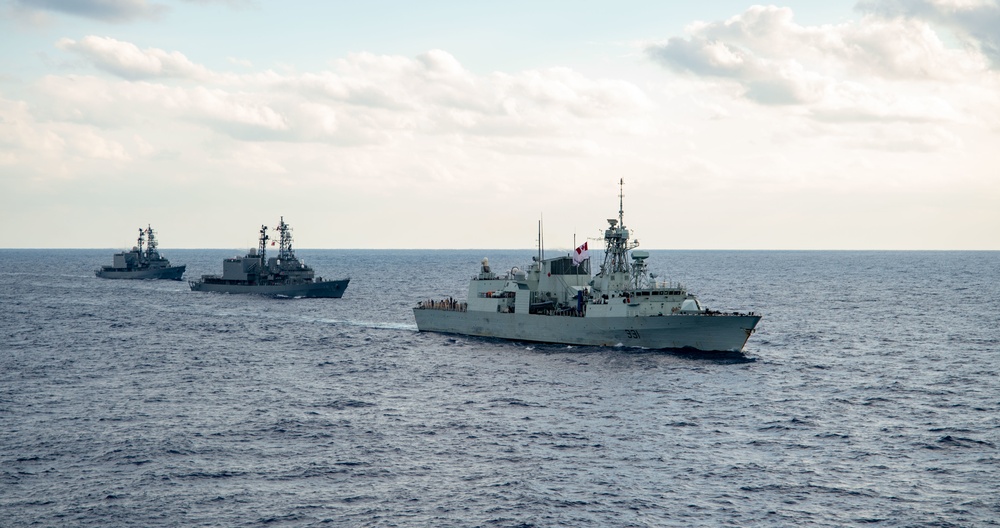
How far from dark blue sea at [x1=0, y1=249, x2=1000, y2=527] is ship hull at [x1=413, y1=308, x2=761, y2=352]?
1.28 meters

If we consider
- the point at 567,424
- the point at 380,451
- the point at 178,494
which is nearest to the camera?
the point at 178,494

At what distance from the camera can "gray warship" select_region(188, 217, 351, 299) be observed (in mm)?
127562

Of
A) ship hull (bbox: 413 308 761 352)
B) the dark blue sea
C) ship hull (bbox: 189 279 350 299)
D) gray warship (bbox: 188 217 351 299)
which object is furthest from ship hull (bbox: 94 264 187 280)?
ship hull (bbox: 413 308 761 352)

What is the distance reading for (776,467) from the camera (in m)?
35.8

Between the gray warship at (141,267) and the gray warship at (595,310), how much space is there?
11359cm

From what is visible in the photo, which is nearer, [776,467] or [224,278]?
[776,467]

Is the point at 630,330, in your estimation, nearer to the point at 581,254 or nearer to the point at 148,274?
the point at 581,254

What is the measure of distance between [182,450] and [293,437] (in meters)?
5.12

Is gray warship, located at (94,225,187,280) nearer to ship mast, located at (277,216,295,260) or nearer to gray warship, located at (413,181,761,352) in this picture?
ship mast, located at (277,216,295,260)

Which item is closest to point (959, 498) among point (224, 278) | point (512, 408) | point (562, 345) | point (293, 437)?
point (512, 408)

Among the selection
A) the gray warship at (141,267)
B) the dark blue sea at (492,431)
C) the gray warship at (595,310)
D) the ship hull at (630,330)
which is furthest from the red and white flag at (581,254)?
the gray warship at (141,267)

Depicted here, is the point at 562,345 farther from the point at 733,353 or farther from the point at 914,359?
the point at 914,359

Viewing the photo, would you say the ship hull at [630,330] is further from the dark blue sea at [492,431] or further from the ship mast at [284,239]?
the ship mast at [284,239]

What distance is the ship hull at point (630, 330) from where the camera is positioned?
6269 centimetres
